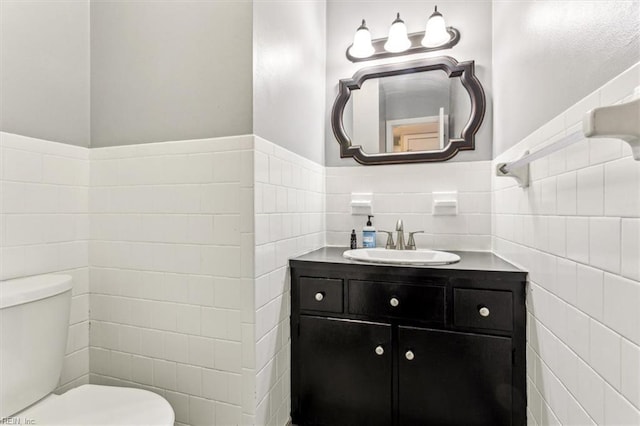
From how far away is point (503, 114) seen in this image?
61.9 inches

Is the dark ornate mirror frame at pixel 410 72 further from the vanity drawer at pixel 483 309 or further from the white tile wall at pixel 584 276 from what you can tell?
the vanity drawer at pixel 483 309

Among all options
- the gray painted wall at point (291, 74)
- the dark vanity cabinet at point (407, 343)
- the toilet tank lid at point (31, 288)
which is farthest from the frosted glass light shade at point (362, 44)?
the toilet tank lid at point (31, 288)

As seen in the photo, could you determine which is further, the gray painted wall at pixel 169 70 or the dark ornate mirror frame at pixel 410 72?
the dark ornate mirror frame at pixel 410 72

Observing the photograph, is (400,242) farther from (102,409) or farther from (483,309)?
(102,409)

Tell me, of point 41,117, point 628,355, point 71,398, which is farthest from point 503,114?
point 71,398

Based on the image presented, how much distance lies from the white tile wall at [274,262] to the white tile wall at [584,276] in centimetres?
A: 98

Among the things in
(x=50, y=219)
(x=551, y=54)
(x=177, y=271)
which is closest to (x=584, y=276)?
(x=551, y=54)

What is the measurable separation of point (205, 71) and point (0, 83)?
2.31 ft

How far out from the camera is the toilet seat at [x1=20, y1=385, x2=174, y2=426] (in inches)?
39.7

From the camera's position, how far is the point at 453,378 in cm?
133

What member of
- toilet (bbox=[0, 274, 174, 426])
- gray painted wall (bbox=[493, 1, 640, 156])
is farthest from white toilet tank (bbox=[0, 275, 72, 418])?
gray painted wall (bbox=[493, 1, 640, 156])

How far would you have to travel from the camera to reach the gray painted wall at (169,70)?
1.24 m

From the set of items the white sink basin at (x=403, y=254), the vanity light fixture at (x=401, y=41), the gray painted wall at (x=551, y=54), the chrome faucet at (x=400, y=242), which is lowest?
the white sink basin at (x=403, y=254)

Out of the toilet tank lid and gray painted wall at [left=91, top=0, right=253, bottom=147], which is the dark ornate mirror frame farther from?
the toilet tank lid
